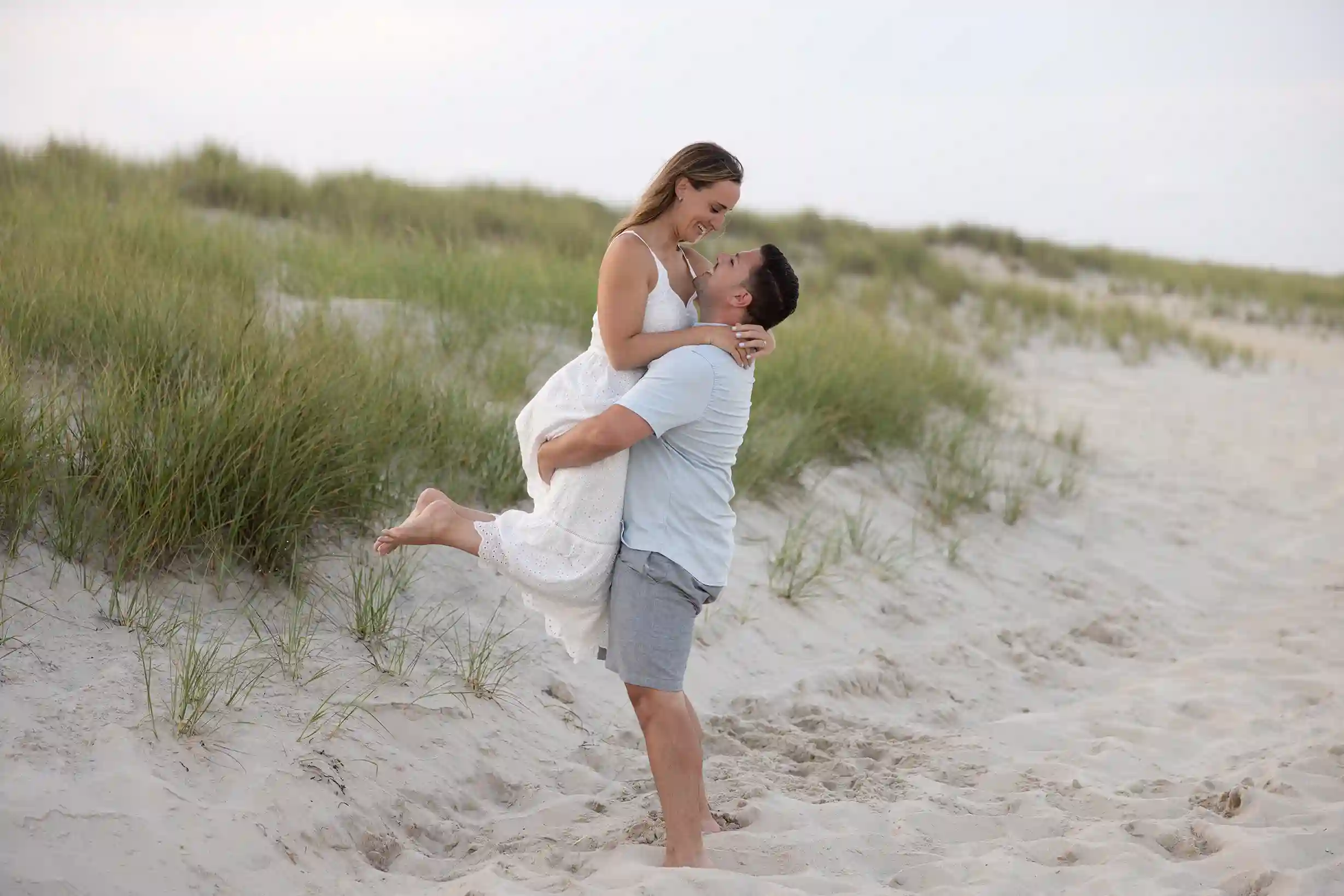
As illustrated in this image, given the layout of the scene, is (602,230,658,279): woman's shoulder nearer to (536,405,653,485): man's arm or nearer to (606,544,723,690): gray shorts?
(536,405,653,485): man's arm

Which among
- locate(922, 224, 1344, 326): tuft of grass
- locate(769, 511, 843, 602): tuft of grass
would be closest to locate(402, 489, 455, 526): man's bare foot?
locate(769, 511, 843, 602): tuft of grass

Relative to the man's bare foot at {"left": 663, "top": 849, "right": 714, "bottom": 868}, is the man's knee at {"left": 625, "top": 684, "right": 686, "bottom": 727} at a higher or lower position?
higher

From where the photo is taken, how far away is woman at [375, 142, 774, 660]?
2.90 metres

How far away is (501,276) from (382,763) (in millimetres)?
4574

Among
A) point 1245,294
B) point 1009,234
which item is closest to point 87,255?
point 1009,234

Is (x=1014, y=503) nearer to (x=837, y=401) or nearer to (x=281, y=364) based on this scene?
(x=837, y=401)

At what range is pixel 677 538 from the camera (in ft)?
9.68

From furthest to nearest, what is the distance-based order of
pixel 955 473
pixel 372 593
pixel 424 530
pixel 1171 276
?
Result: pixel 1171 276 < pixel 955 473 < pixel 372 593 < pixel 424 530

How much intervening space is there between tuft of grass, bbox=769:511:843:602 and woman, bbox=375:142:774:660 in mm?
2320

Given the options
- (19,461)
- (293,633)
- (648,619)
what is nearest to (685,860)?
(648,619)

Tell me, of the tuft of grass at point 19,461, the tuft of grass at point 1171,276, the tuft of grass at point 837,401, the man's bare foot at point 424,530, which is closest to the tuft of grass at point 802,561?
the tuft of grass at point 837,401

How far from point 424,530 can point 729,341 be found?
93 cm

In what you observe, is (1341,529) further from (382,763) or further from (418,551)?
(382,763)

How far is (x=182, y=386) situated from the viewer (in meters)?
4.01
